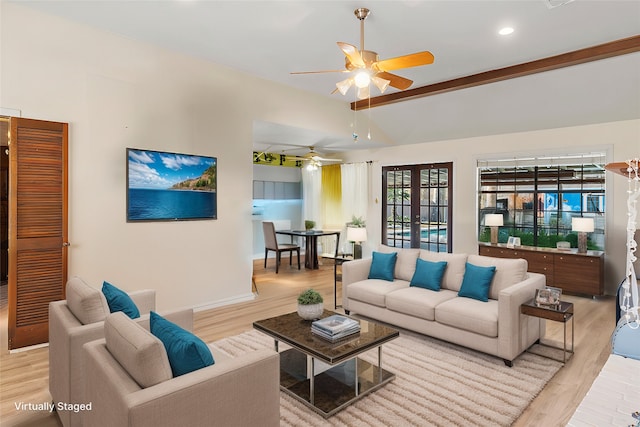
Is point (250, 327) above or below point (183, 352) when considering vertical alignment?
below

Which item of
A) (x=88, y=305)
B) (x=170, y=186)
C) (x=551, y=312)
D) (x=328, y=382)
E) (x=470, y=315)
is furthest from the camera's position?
(x=170, y=186)

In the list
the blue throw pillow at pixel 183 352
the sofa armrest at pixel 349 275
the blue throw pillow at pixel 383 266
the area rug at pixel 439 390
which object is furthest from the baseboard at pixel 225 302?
the blue throw pillow at pixel 183 352

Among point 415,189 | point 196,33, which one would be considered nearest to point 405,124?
point 415,189

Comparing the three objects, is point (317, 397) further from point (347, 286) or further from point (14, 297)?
point (14, 297)

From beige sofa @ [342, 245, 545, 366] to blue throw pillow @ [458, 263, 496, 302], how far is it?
6 centimetres

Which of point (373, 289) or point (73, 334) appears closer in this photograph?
point (73, 334)

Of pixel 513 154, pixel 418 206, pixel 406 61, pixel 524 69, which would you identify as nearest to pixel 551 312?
pixel 406 61

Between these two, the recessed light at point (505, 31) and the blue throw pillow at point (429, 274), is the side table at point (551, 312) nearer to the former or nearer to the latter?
the blue throw pillow at point (429, 274)

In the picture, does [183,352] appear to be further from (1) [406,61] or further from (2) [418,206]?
(2) [418,206]

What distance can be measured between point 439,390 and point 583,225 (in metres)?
3.97

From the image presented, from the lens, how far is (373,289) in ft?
13.2

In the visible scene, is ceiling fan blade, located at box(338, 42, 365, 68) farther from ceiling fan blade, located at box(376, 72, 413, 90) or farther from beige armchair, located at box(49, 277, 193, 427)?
beige armchair, located at box(49, 277, 193, 427)

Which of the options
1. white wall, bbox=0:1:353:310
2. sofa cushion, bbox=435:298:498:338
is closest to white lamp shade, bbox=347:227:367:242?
white wall, bbox=0:1:353:310

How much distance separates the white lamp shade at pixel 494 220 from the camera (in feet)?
20.2
